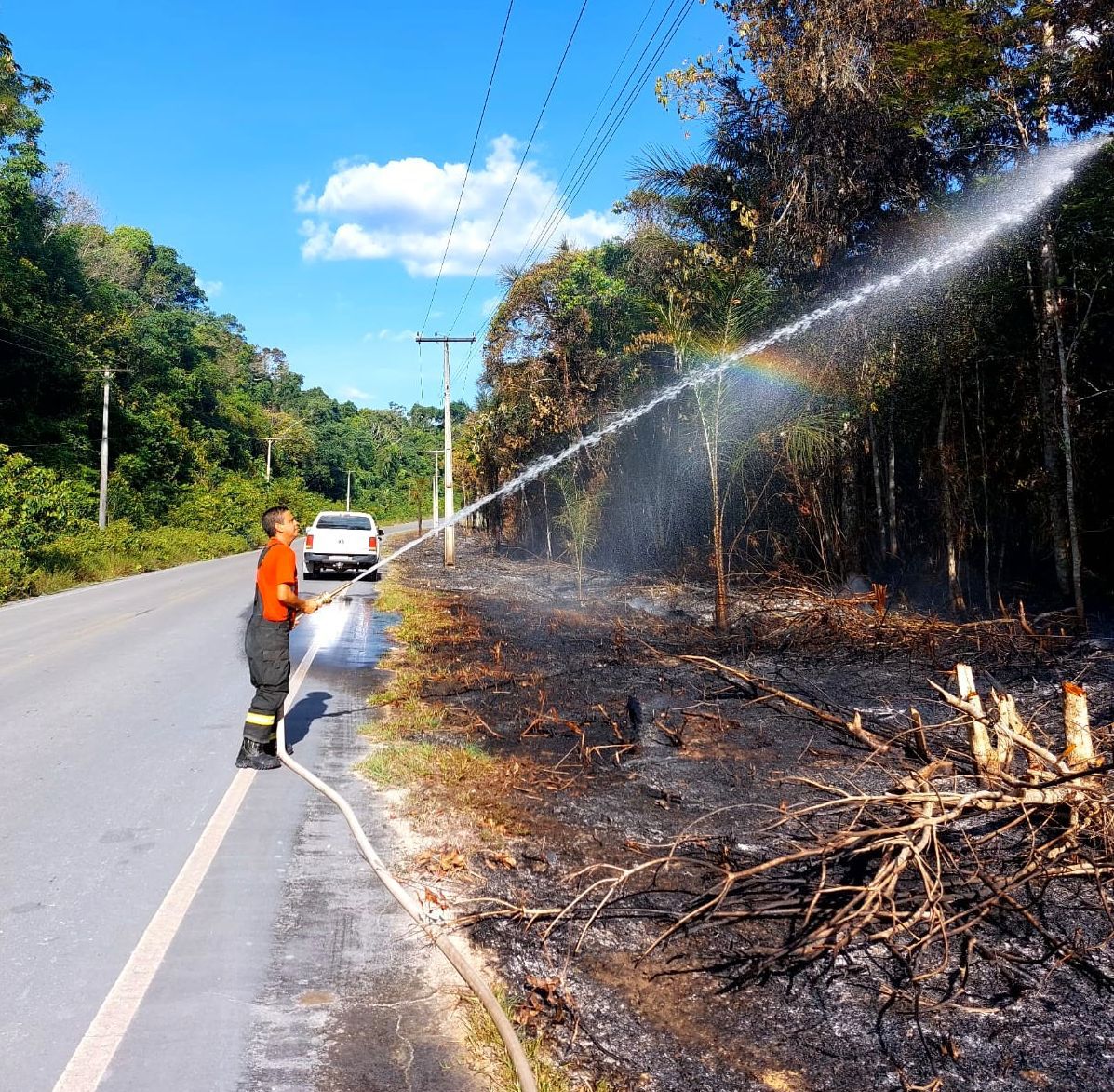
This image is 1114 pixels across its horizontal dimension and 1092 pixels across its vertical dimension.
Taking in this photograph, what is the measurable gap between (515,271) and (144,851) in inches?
952

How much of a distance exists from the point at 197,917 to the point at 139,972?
48 cm

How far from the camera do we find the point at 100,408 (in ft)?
128

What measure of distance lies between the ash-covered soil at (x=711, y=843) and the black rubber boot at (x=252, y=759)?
4.57ft

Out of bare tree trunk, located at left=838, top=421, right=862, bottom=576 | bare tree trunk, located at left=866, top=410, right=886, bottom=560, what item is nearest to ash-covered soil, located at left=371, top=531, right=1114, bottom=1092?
bare tree trunk, located at left=838, top=421, right=862, bottom=576

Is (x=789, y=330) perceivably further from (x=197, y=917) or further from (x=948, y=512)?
(x=197, y=917)

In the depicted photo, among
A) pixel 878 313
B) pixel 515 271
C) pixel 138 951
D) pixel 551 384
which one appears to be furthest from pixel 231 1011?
pixel 515 271

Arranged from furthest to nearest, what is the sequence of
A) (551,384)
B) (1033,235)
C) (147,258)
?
(147,258), (551,384), (1033,235)

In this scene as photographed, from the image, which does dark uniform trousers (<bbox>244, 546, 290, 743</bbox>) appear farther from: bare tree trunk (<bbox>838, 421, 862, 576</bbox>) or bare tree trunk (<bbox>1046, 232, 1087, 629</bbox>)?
bare tree trunk (<bbox>838, 421, 862, 576</bbox>)

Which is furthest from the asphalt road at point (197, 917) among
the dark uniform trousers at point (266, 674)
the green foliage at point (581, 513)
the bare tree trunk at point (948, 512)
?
the green foliage at point (581, 513)

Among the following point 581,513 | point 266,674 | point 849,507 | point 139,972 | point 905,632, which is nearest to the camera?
point 139,972

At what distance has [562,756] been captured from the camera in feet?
21.9

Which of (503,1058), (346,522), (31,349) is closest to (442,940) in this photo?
(503,1058)

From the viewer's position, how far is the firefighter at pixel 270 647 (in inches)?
248

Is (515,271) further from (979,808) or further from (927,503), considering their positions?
(979,808)
